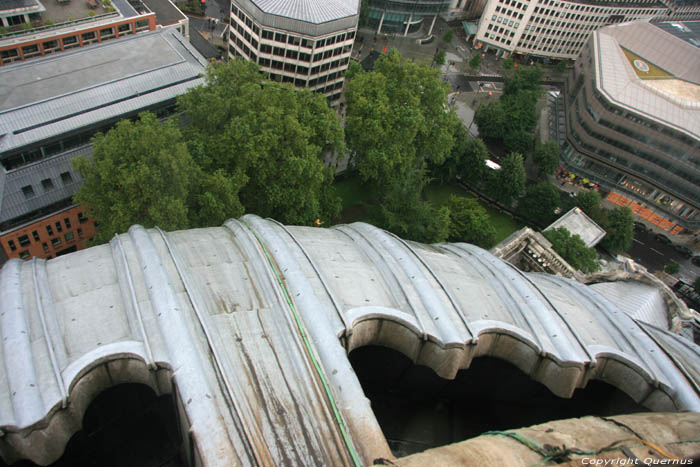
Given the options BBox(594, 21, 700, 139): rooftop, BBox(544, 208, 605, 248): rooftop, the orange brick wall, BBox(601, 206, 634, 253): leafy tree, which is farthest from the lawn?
the orange brick wall

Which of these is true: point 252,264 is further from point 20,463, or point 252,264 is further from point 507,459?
point 507,459

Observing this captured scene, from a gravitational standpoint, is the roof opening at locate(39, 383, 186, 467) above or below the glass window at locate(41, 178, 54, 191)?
above

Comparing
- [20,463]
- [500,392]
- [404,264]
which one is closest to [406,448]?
[500,392]

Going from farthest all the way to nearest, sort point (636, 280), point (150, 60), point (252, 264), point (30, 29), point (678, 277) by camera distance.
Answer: point (678, 277)
point (30, 29)
point (150, 60)
point (636, 280)
point (252, 264)

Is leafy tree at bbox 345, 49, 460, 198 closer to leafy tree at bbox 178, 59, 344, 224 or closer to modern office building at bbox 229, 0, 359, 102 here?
leafy tree at bbox 178, 59, 344, 224

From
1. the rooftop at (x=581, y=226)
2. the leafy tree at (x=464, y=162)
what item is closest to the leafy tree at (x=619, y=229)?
the rooftop at (x=581, y=226)

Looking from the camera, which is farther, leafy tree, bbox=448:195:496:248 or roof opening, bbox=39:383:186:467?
leafy tree, bbox=448:195:496:248
